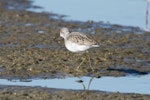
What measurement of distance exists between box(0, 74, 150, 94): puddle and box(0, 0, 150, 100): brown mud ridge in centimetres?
40

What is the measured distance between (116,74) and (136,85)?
37.8 inches

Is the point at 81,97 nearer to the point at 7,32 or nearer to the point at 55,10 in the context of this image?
the point at 7,32

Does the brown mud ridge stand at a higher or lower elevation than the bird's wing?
lower

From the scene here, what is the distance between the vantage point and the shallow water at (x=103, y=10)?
21.3 meters

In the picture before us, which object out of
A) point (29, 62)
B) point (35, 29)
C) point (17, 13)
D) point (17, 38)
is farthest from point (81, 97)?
point (17, 13)

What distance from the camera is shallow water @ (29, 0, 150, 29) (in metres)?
21.3

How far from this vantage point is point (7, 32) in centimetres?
1811

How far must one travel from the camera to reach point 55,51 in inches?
617

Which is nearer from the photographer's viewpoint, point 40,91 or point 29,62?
point 40,91

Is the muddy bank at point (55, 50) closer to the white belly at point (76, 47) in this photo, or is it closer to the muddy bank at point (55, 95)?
the white belly at point (76, 47)

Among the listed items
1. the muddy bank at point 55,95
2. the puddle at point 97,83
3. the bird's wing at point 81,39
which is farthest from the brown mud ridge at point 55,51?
the bird's wing at point 81,39

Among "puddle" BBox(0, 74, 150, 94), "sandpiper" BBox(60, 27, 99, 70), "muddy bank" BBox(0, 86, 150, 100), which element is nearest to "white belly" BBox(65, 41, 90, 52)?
"sandpiper" BBox(60, 27, 99, 70)

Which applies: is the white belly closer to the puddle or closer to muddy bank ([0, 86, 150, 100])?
the puddle

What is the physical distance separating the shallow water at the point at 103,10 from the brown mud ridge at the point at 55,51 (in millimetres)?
917
